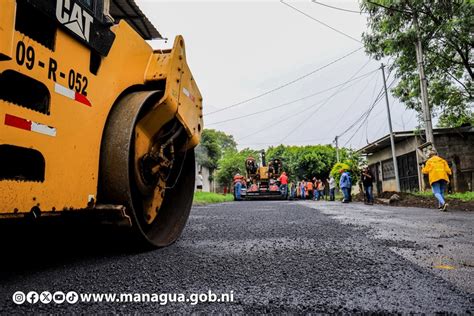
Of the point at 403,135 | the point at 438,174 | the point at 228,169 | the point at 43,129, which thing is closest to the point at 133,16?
the point at 43,129

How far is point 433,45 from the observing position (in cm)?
1378

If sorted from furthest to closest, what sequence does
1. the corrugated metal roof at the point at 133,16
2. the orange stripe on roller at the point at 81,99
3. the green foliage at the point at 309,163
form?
the green foliage at the point at 309,163 → the corrugated metal roof at the point at 133,16 → the orange stripe on roller at the point at 81,99

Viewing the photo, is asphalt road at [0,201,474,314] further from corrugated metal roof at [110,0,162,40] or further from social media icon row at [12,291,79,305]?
corrugated metal roof at [110,0,162,40]

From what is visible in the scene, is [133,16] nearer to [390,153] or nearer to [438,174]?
[438,174]

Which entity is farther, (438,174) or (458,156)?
(458,156)

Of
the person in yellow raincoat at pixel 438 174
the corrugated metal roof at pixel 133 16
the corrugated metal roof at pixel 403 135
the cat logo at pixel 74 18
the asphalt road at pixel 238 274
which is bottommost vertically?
the asphalt road at pixel 238 274

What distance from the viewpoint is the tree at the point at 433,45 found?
1131 cm

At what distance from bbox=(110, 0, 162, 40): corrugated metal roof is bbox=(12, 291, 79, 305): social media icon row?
235cm

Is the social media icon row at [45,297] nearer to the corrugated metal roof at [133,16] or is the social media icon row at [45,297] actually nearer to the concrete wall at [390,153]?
the corrugated metal roof at [133,16]

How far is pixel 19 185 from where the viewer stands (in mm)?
1472

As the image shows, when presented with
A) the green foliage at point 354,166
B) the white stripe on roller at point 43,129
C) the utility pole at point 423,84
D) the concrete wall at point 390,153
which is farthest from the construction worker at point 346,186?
the white stripe on roller at point 43,129

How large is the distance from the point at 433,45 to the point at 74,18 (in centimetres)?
1553

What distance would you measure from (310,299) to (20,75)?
1.66 meters

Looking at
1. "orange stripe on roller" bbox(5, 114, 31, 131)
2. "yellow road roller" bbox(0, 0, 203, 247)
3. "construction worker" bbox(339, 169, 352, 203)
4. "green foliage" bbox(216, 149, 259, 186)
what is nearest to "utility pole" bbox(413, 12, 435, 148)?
"construction worker" bbox(339, 169, 352, 203)
